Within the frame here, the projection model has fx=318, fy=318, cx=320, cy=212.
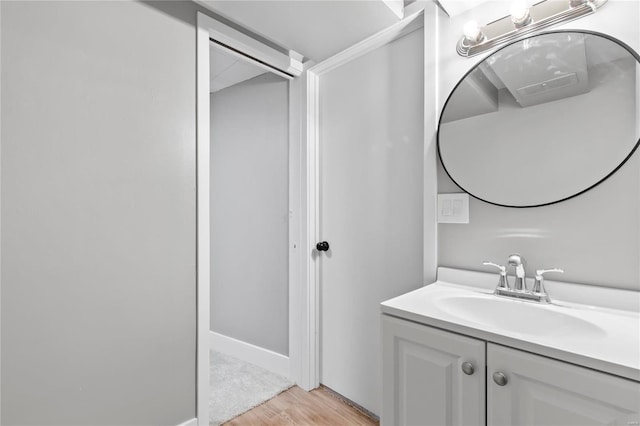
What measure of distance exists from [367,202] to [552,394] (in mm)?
1164

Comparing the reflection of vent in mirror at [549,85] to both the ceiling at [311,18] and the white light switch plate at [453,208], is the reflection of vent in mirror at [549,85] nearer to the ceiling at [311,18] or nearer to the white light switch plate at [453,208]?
the white light switch plate at [453,208]

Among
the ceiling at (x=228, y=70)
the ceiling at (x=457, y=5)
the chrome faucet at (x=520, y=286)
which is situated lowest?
the chrome faucet at (x=520, y=286)

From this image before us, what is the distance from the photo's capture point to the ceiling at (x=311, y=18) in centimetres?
143

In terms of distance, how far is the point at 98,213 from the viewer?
1.29 meters

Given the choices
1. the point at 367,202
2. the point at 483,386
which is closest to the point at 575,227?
the point at 483,386

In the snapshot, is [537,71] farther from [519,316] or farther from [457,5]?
[519,316]

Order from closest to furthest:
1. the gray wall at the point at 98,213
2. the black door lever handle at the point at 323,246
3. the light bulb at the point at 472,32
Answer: the gray wall at the point at 98,213, the light bulb at the point at 472,32, the black door lever handle at the point at 323,246

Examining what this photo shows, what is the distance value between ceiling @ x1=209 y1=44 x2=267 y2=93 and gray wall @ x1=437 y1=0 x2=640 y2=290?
140 centimetres

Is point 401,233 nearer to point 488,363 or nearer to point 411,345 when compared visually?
point 411,345

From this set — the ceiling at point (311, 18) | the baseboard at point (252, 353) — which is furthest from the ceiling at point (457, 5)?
the baseboard at point (252, 353)

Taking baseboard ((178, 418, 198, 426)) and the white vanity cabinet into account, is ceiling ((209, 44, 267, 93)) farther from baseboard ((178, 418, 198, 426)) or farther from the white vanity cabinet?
baseboard ((178, 418, 198, 426))

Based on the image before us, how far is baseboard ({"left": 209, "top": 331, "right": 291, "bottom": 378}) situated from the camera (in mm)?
2196

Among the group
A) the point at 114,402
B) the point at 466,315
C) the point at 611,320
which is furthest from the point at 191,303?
the point at 611,320

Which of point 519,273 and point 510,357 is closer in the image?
point 510,357
